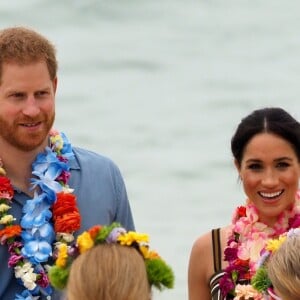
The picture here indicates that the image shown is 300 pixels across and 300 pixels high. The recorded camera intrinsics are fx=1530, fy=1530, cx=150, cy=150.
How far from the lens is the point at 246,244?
6730mm

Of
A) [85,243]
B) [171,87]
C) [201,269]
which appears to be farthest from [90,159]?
[171,87]

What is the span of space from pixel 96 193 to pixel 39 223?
32 centimetres

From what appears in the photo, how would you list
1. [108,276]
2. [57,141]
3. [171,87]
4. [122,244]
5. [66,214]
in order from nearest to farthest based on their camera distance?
[108,276]
[122,244]
[66,214]
[57,141]
[171,87]

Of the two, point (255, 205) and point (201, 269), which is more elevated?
point (255, 205)

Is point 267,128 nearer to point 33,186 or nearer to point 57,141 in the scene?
point 57,141

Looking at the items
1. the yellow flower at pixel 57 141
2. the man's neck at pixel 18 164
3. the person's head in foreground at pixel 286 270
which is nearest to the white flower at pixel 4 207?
the man's neck at pixel 18 164

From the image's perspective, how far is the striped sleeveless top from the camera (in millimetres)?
6684

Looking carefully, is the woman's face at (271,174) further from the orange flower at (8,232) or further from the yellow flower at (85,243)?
the yellow flower at (85,243)

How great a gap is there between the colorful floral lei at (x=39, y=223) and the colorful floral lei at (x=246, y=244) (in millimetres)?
696

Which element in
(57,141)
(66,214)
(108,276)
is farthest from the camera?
(57,141)

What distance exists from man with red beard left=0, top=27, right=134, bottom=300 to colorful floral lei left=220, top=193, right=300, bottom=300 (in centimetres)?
47

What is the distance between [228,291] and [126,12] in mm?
11751

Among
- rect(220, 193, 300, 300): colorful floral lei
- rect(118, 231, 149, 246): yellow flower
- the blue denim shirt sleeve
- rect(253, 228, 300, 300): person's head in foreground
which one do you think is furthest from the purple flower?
rect(118, 231, 149, 246): yellow flower

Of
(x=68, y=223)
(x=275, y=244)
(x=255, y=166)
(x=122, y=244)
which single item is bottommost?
(x=122, y=244)
